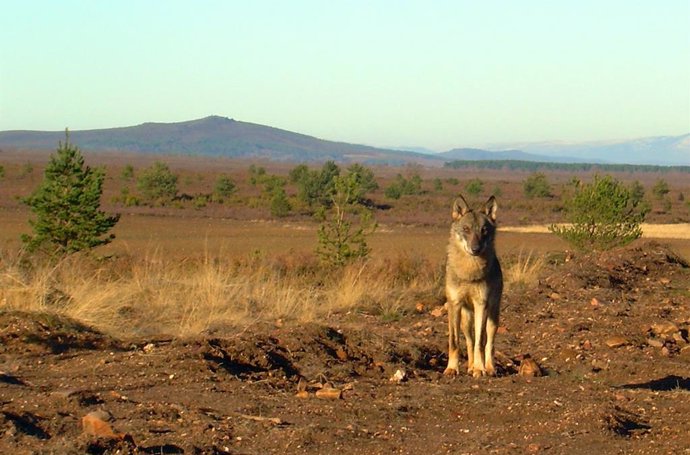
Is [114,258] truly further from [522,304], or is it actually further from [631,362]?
[631,362]

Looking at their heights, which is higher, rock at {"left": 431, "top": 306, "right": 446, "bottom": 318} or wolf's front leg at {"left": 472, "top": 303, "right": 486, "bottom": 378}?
wolf's front leg at {"left": 472, "top": 303, "right": 486, "bottom": 378}

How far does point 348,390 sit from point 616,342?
14.8 ft

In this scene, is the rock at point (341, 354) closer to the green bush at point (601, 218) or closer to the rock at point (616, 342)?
the rock at point (616, 342)

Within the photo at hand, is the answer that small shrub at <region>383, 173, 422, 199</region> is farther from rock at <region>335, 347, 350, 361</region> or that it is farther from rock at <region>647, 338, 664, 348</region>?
rock at <region>335, 347, 350, 361</region>

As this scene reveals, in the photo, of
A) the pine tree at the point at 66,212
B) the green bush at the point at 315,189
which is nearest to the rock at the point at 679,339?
the pine tree at the point at 66,212

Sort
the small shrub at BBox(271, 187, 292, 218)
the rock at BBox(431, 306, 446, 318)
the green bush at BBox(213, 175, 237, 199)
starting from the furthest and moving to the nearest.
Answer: the green bush at BBox(213, 175, 237, 199)
the small shrub at BBox(271, 187, 292, 218)
the rock at BBox(431, 306, 446, 318)

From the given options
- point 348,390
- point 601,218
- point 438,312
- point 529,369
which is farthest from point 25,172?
point 348,390

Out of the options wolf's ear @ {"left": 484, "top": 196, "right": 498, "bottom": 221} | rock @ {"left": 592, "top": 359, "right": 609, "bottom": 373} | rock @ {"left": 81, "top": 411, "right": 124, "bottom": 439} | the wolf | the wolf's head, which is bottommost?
rock @ {"left": 592, "top": 359, "right": 609, "bottom": 373}

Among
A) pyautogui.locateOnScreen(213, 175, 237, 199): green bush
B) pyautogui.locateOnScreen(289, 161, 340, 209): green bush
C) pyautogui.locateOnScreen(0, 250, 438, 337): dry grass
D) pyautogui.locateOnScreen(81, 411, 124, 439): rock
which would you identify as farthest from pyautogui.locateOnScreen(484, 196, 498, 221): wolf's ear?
pyautogui.locateOnScreen(213, 175, 237, 199): green bush

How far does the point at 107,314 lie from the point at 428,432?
6.25 m

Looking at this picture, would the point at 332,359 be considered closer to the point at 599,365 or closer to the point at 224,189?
the point at 599,365

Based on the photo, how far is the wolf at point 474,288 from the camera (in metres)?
9.72

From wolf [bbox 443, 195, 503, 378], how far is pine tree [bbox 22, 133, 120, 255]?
11177 millimetres

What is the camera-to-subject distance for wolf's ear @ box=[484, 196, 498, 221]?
10.1 metres
